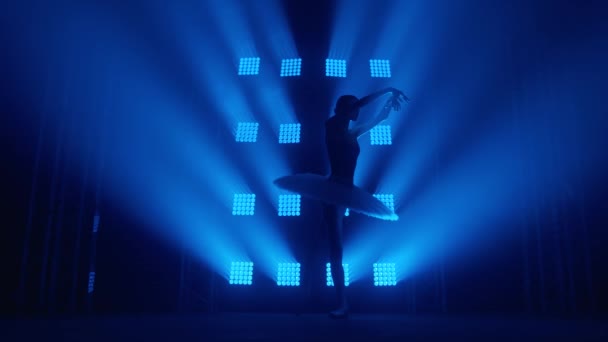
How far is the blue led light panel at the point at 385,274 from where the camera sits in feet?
24.5

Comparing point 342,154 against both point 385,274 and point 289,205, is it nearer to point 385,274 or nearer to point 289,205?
point 289,205

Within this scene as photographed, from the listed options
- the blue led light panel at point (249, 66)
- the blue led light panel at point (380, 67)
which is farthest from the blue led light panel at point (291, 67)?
the blue led light panel at point (380, 67)

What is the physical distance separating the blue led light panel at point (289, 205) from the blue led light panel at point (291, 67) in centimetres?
261

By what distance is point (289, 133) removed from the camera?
8406 mm

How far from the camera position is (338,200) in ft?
14.8

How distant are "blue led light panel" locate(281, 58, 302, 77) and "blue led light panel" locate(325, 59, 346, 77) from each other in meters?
0.58

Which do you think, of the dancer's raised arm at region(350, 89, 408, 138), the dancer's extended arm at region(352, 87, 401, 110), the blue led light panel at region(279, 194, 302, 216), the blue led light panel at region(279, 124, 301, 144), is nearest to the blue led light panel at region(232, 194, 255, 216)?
the blue led light panel at region(279, 194, 302, 216)

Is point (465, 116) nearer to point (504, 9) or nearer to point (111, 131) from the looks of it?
point (504, 9)

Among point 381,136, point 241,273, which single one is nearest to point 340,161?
point 381,136

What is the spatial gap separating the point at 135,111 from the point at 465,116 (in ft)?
21.1

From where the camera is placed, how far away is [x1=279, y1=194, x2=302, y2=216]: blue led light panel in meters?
7.95

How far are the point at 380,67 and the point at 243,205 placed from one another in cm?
400

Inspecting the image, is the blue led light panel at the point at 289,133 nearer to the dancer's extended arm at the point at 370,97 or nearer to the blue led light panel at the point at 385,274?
the blue led light panel at the point at 385,274

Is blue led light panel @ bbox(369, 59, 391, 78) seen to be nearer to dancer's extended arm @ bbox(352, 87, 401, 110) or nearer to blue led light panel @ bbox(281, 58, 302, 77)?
blue led light panel @ bbox(281, 58, 302, 77)
